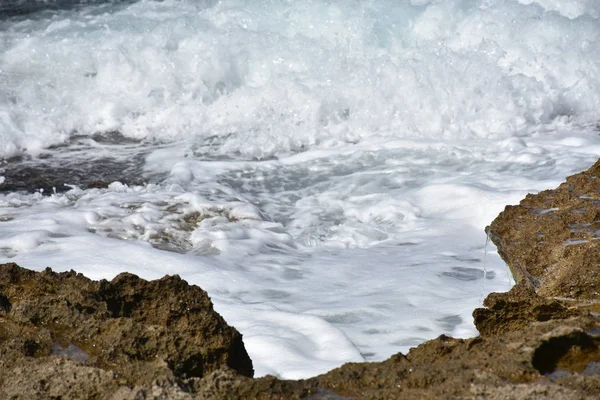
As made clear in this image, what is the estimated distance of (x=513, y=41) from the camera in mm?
8320

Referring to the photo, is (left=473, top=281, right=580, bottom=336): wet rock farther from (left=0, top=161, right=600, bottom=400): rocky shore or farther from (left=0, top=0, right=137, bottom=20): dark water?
(left=0, top=0, right=137, bottom=20): dark water

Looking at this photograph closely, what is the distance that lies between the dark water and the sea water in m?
0.05

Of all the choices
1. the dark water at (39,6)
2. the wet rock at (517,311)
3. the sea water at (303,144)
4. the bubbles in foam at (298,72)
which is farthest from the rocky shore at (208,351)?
the dark water at (39,6)

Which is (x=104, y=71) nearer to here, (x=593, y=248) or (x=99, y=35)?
(x=99, y=35)

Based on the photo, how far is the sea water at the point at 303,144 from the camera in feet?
12.3

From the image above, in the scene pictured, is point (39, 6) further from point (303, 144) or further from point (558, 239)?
point (558, 239)

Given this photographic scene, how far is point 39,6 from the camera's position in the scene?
1031cm

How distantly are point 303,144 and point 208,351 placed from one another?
4.63 meters

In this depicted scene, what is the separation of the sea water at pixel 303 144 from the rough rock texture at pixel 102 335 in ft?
2.04

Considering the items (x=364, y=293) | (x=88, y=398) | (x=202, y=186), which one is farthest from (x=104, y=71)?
(x=88, y=398)

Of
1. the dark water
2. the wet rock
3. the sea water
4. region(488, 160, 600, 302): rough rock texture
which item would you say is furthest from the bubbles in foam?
the wet rock

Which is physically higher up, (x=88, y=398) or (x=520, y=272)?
(x=88, y=398)

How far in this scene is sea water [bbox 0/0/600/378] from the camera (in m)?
3.74

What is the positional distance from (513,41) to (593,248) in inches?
233
